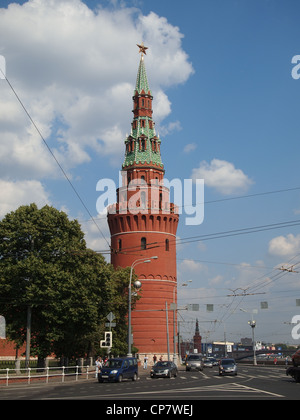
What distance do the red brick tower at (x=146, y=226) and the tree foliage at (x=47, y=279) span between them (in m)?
25.8

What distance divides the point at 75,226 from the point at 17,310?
26.7 feet

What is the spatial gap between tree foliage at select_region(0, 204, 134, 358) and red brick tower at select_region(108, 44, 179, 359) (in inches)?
1017

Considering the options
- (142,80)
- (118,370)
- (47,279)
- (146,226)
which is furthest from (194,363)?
(142,80)

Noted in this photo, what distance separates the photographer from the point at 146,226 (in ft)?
240

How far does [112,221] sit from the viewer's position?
75250mm

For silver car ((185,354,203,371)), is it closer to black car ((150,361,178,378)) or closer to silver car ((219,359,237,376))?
silver car ((219,359,237,376))

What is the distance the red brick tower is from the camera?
7088cm

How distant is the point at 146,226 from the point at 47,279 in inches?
1449

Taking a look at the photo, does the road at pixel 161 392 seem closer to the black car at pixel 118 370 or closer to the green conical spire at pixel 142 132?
the black car at pixel 118 370

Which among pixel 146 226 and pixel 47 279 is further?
pixel 146 226

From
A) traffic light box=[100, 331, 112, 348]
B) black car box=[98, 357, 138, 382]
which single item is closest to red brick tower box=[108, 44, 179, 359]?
traffic light box=[100, 331, 112, 348]

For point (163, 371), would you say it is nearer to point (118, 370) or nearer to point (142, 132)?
point (118, 370)

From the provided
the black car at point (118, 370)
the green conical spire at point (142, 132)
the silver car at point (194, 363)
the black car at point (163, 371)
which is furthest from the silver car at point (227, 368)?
the green conical spire at point (142, 132)

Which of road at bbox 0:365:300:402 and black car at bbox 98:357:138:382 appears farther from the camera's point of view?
black car at bbox 98:357:138:382
